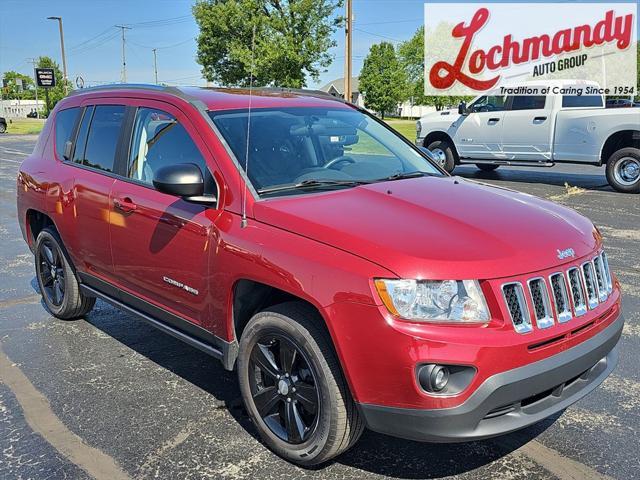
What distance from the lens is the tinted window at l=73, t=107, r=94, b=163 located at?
464 cm

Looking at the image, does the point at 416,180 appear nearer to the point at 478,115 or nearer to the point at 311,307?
the point at 311,307

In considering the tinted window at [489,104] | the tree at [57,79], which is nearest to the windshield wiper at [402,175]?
the tinted window at [489,104]

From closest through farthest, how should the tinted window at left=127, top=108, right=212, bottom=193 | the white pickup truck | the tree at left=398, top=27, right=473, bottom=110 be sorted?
the tinted window at left=127, top=108, right=212, bottom=193, the white pickup truck, the tree at left=398, top=27, right=473, bottom=110

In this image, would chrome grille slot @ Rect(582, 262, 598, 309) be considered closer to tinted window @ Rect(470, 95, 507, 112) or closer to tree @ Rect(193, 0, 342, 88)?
tinted window @ Rect(470, 95, 507, 112)

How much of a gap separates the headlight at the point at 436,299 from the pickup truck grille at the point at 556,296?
13cm

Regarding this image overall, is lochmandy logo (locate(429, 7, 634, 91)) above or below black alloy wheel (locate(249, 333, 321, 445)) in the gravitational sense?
above

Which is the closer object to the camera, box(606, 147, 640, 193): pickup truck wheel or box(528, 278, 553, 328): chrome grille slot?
box(528, 278, 553, 328): chrome grille slot

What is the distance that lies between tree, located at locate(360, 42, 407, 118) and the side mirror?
63115 millimetres

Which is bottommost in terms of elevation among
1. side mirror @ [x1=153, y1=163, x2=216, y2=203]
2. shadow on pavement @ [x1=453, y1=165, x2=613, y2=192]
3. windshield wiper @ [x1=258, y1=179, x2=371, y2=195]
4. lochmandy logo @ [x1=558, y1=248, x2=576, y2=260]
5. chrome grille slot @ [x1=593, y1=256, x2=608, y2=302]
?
shadow on pavement @ [x1=453, y1=165, x2=613, y2=192]

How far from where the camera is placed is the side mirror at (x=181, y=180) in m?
3.19

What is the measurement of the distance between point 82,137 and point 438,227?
3.12 meters

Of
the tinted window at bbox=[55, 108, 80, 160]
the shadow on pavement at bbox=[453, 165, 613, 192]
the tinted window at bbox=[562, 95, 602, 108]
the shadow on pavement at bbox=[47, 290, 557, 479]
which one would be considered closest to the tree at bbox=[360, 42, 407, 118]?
the shadow on pavement at bbox=[453, 165, 613, 192]

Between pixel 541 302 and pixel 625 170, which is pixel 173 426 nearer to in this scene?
pixel 541 302

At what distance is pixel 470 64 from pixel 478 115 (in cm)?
412
